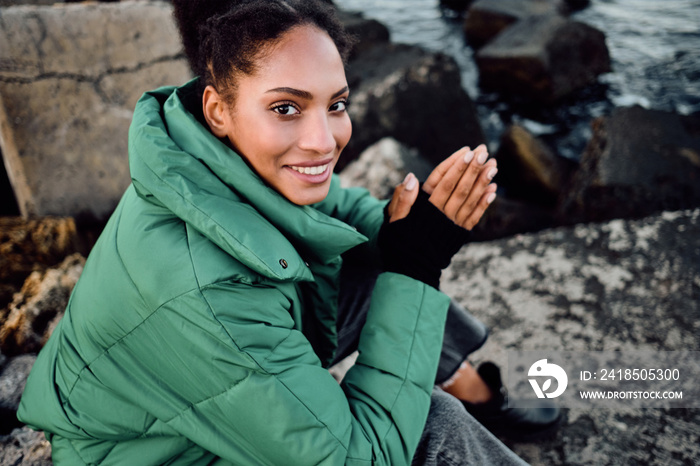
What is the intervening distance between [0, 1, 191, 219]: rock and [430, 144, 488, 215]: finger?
2182mm

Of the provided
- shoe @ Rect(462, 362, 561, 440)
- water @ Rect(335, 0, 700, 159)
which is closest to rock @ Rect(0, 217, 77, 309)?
shoe @ Rect(462, 362, 561, 440)

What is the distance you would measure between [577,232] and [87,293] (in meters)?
2.26

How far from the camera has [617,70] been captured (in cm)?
639

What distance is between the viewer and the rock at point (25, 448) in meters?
1.60

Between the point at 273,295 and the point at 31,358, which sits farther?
the point at 31,358

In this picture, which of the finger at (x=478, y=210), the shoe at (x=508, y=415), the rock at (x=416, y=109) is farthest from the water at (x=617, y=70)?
the finger at (x=478, y=210)

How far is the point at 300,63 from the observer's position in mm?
1291

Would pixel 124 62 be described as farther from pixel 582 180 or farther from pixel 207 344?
pixel 582 180

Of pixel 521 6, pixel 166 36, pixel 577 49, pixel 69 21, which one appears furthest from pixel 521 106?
pixel 69 21

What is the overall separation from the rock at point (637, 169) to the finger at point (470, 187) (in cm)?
214

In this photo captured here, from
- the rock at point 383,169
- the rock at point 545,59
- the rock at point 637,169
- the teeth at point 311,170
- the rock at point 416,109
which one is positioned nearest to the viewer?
the teeth at point 311,170

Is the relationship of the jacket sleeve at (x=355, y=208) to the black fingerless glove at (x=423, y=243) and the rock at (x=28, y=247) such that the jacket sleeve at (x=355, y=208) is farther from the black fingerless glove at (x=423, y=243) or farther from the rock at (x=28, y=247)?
the rock at (x=28, y=247)

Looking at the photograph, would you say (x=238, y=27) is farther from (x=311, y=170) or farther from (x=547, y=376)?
(x=547, y=376)

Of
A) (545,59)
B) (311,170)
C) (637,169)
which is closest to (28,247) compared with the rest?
(311,170)
